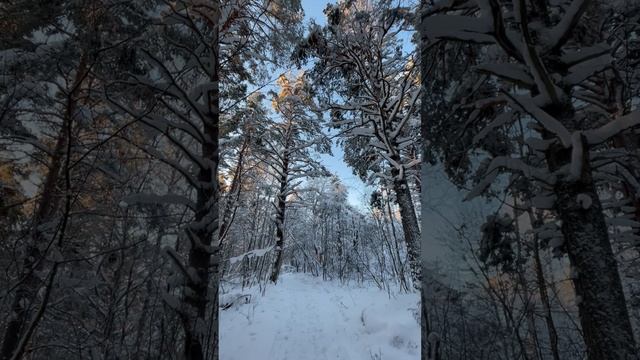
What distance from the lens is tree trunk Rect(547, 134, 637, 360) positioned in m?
1.31

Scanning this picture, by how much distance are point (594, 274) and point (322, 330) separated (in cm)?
275

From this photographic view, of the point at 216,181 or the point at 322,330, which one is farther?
the point at 322,330

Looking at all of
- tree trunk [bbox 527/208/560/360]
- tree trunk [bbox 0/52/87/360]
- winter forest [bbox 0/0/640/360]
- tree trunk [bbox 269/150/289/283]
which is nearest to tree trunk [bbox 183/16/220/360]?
winter forest [bbox 0/0/640/360]

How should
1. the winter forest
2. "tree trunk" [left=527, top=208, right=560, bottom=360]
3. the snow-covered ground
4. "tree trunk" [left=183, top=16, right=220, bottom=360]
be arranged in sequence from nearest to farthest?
1. the winter forest
2. "tree trunk" [left=527, top=208, right=560, bottom=360]
3. "tree trunk" [left=183, top=16, right=220, bottom=360]
4. the snow-covered ground

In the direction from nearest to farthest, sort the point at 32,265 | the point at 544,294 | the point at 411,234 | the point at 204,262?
the point at 32,265
the point at 544,294
the point at 204,262
the point at 411,234

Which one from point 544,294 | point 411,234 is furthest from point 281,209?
point 544,294

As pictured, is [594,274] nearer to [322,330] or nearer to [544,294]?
[544,294]

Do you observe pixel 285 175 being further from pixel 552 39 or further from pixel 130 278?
pixel 552 39

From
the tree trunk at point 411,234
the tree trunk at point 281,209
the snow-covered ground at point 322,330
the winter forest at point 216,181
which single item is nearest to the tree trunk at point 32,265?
the winter forest at point 216,181

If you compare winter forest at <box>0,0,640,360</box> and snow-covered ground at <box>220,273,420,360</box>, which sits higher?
winter forest at <box>0,0,640,360</box>

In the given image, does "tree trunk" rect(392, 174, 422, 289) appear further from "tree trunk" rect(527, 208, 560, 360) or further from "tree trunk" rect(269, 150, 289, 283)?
"tree trunk" rect(269, 150, 289, 283)

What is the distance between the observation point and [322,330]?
361 cm

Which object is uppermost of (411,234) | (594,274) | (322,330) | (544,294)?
(411,234)

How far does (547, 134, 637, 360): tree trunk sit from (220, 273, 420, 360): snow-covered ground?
1.97 m
